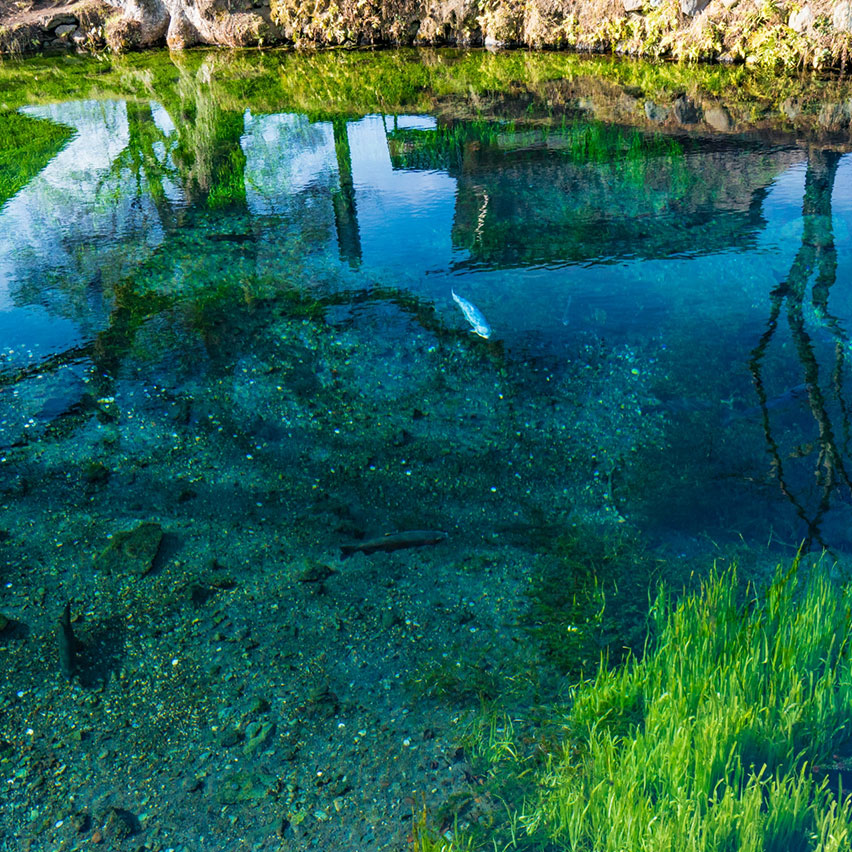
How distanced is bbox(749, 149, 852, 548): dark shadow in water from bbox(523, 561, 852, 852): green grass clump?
3.50 feet

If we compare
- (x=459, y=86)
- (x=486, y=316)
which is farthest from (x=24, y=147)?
(x=486, y=316)

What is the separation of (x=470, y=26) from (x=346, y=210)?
11038 mm

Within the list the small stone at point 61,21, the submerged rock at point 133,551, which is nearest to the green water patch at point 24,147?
the submerged rock at point 133,551

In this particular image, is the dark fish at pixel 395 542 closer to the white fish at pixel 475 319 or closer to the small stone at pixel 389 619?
the small stone at pixel 389 619

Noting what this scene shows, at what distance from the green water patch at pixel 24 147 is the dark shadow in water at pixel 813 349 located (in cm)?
863

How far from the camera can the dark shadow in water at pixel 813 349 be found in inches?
164

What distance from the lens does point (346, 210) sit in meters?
8.30

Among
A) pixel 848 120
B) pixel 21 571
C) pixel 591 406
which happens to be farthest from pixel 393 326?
pixel 848 120

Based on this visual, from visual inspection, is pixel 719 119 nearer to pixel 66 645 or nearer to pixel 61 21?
pixel 66 645

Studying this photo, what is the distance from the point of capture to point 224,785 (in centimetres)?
289

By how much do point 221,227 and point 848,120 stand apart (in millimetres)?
8019

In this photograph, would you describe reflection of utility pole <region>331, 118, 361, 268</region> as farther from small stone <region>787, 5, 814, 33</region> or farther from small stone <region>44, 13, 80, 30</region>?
small stone <region>44, 13, 80, 30</region>

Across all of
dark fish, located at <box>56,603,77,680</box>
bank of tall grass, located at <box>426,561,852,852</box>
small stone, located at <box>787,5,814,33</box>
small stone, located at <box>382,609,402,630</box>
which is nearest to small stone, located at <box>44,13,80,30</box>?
small stone, located at <box>787,5,814,33</box>

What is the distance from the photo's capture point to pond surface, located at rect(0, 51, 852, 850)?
3.09 meters
